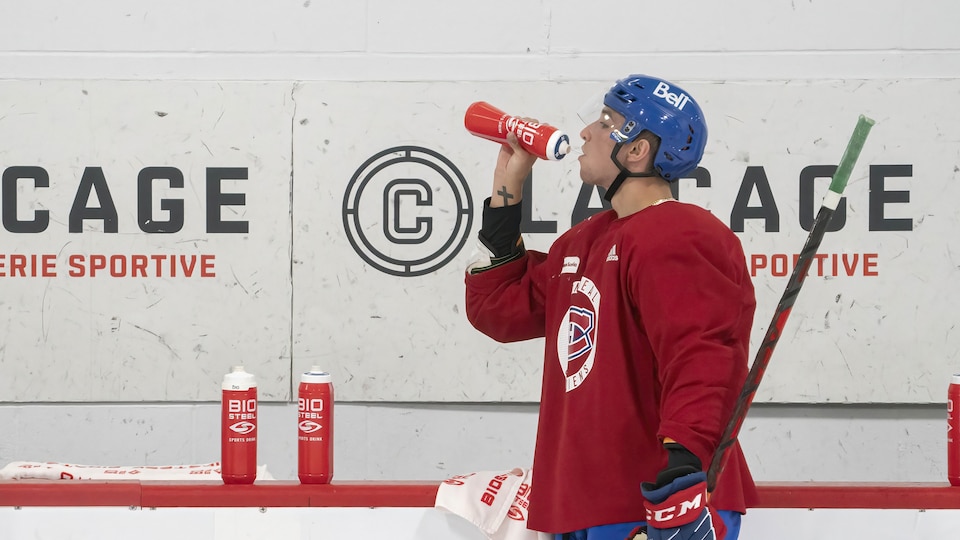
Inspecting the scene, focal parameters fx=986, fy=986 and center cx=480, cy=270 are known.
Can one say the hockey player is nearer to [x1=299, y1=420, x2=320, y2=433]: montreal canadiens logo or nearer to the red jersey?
the red jersey

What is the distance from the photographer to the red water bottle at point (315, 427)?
189 centimetres

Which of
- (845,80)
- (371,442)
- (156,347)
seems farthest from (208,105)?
(845,80)

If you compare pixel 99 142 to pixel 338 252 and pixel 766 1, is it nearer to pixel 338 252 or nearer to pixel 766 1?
pixel 338 252

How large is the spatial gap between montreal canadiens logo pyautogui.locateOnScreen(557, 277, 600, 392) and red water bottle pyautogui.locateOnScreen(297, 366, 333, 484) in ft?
1.75

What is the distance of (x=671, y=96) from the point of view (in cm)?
160

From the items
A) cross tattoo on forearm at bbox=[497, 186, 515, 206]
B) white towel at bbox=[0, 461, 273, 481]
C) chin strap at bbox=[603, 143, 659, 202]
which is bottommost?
white towel at bbox=[0, 461, 273, 481]

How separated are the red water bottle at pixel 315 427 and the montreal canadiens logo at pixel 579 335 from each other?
1.75ft

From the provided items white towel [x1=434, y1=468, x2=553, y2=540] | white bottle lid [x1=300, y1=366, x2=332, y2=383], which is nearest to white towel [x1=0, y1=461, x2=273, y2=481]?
white bottle lid [x1=300, y1=366, x2=332, y2=383]

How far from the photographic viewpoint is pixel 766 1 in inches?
116

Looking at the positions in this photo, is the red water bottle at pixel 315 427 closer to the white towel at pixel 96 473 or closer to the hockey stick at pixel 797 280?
the white towel at pixel 96 473

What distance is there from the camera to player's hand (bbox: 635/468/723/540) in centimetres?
133

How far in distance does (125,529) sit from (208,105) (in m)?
1.43

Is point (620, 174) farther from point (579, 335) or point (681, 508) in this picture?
point (681, 508)

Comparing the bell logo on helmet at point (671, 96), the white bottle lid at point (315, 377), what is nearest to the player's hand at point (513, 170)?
the bell logo on helmet at point (671, 96)
